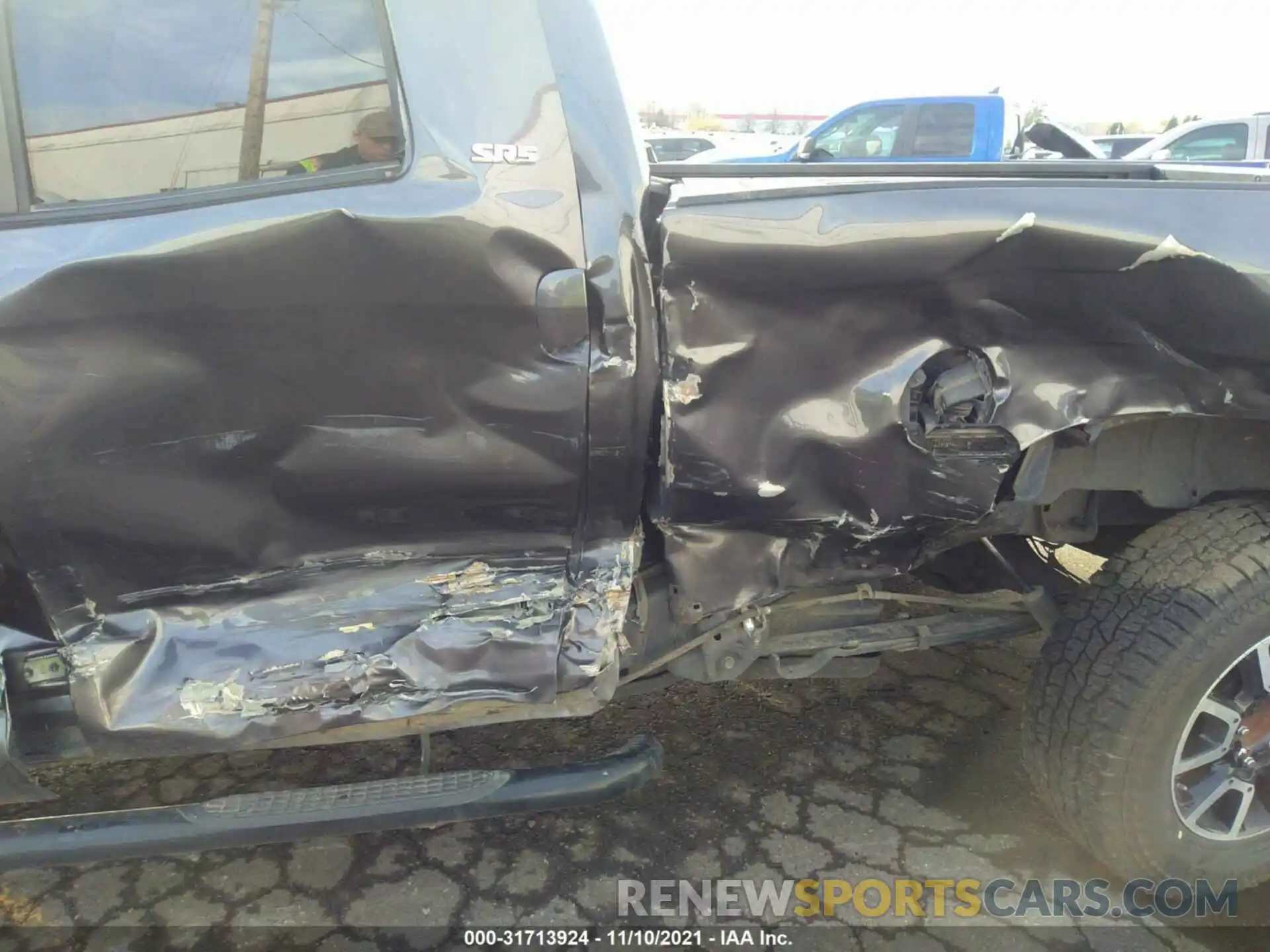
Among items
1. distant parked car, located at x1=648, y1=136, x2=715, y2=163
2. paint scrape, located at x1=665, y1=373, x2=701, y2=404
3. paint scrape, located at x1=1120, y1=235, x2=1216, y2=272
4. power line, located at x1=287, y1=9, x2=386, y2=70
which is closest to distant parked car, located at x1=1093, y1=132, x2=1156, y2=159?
distant parked car, located at x1=648, y1=136, x2=715, y2=163

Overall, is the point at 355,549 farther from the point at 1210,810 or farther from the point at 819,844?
the point at 1210,810

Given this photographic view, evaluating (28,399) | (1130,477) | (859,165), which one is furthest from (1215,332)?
(28,399)

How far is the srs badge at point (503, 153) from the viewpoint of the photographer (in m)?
1.55

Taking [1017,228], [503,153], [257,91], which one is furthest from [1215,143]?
[257,91]

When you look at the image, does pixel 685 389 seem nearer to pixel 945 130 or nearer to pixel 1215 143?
pixel 945 130

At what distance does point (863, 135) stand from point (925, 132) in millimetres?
821

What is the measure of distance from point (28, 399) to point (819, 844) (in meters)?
2.03

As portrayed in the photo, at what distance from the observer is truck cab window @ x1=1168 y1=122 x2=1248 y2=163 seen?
9.19 metres

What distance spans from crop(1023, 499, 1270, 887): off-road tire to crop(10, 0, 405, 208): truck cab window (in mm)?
1800

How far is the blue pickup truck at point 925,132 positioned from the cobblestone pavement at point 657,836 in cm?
718

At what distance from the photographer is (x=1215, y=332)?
64.2 inches

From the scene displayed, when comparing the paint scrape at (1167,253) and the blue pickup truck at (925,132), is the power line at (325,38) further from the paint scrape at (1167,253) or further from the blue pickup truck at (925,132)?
the blue pickup truck at (925,132)

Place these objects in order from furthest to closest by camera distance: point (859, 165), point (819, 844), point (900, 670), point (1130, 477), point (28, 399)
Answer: point (900, 670) → point (859, 165) → point (819, 844) → point (1130, 477) → point (28, 399)

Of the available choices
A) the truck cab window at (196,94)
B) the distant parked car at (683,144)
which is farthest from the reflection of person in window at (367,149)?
the distant parked car at (683,144)
